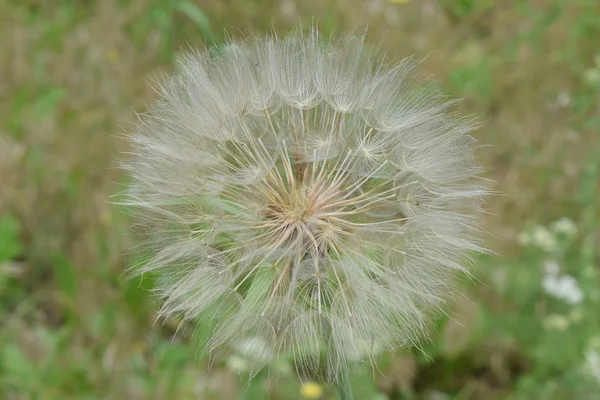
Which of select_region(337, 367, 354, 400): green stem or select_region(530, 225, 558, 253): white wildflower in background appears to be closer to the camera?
select_region(337, 367, 354, 400): green stem

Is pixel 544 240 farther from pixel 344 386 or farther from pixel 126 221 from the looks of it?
pixel 344 386

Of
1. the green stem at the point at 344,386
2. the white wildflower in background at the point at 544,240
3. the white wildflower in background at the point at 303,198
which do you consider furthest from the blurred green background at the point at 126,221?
the green stem at the point at 344,386

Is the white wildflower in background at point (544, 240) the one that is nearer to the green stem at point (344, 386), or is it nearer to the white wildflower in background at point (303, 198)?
the white wildflower in background at point (303, 198)

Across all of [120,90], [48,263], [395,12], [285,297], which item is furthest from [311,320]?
[395,12]

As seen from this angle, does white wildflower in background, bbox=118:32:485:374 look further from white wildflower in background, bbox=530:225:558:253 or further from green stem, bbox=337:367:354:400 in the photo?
white wildflower in background, bbox=530:225:558:253

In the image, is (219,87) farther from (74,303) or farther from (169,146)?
(74,303)

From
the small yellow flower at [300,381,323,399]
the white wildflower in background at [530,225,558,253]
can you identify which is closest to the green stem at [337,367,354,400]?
the small yellow flower at [300,381,323,399]
